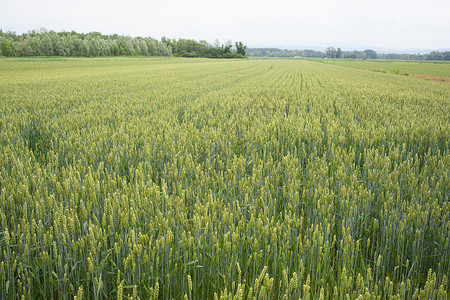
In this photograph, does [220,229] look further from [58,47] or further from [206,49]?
[206,49]

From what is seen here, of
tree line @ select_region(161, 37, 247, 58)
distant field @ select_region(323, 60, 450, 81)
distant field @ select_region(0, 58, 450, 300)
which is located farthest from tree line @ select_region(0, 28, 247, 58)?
distant field @ select_region(0, 58, 450, 300)

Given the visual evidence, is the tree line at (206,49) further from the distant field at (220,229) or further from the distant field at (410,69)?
the distant field at (220,229)

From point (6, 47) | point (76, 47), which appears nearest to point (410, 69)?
point (76, 47)

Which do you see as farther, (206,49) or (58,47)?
(206,49)

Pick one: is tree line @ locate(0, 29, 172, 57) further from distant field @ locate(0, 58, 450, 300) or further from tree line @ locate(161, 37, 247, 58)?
distant field @ locate(0, 58, 450, 300)

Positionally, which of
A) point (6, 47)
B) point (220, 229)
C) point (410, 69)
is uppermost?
point (6, 47)

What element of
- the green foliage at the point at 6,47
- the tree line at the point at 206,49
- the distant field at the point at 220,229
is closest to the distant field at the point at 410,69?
the distant field at the point at 220,229

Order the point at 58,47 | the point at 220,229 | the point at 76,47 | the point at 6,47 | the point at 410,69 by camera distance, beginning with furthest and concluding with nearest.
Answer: the point at 76,47 → the point at 58,47 → the point at 6,47 → the point at 410,69 → the point at 220,229

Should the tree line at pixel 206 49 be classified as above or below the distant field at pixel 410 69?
above

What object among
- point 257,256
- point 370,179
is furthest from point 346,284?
point 370,179

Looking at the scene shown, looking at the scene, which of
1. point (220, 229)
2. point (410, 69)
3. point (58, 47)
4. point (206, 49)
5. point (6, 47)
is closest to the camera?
point (220, 229)

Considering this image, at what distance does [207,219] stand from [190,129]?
407 cm

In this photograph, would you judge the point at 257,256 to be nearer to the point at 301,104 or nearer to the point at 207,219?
the point at 207,219

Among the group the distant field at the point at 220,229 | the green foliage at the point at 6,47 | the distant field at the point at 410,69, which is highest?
the green foliage at the point at 6,47
